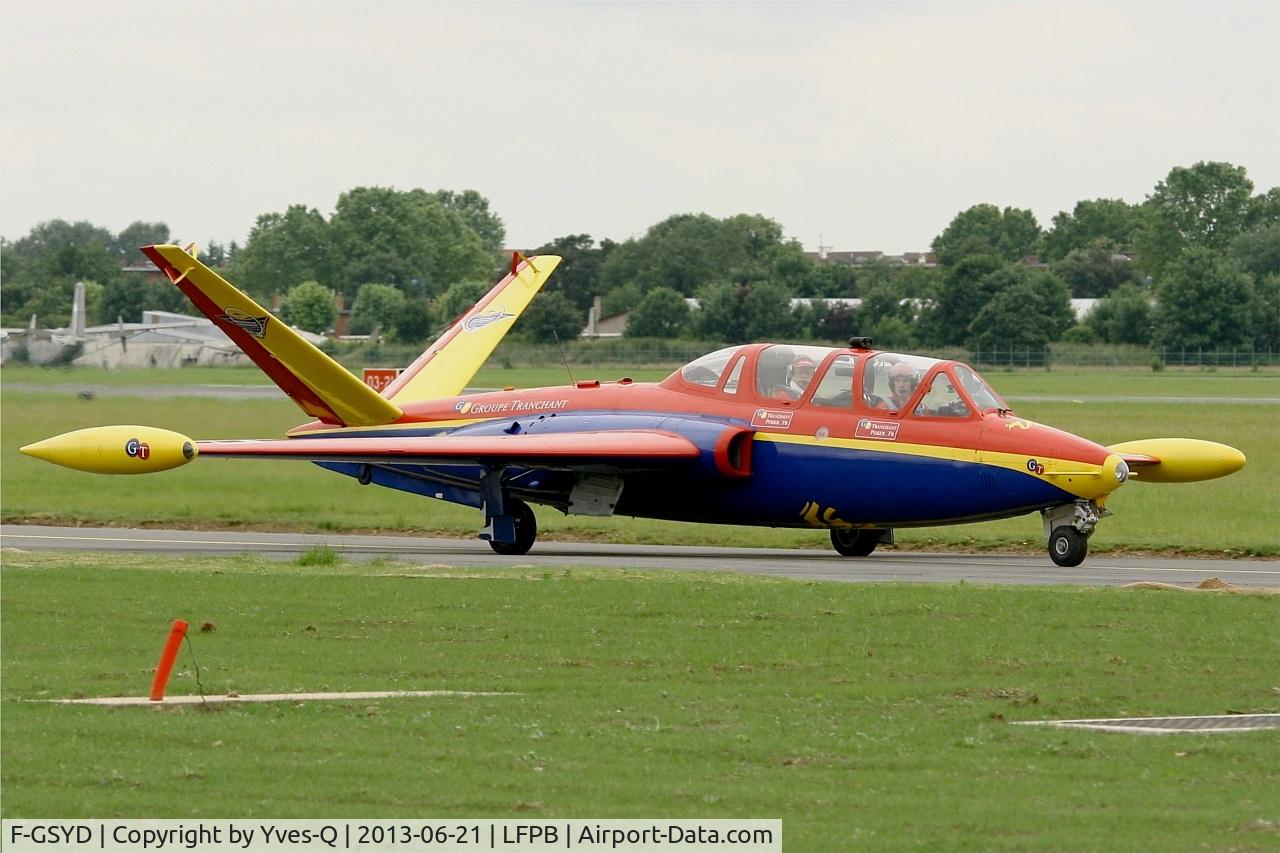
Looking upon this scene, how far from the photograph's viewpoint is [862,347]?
23.5 metres

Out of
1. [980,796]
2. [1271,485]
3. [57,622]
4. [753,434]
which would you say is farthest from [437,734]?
[1271,485]

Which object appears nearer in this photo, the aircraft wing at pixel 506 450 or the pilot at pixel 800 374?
the pilot at pixel 800 374

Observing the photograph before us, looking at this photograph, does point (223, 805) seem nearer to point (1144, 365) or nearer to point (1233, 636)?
point (1233, 636)

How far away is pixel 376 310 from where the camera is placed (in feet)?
279

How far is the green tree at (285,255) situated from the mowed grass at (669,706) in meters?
81.1

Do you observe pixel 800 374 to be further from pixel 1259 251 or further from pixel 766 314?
pixel 1259 251

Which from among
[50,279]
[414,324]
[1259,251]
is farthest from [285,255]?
[1259,251]

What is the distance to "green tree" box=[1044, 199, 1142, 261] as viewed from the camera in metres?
157

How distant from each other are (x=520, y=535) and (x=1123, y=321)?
73034 mm

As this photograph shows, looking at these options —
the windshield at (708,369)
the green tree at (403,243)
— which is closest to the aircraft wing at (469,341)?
the windshield at (708,369)

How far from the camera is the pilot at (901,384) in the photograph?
73.9 feet

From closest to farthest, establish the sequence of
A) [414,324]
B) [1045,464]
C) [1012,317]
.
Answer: [1045,464], [414,324], [1012,317]

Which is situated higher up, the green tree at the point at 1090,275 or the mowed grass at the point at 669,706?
the green tree at the point at 1090,275

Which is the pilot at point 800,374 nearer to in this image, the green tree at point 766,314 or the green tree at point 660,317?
the green tree at point 766,314
